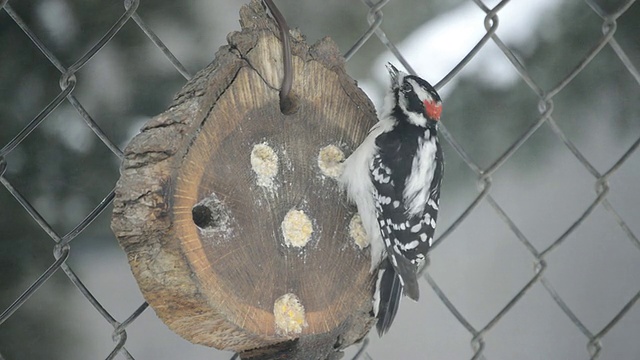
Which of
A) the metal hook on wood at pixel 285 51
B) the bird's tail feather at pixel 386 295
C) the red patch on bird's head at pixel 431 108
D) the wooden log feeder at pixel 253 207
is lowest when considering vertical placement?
the bird's tail feather at pixel 386 295

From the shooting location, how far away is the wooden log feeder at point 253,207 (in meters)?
1.02

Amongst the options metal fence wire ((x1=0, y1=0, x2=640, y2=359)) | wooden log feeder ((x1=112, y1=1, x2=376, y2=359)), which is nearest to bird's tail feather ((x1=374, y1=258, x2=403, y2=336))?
wooden log feeder ((x1=112, y1=1, x2=376, y2=359))

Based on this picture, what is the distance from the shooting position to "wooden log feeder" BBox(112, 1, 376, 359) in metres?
1.02

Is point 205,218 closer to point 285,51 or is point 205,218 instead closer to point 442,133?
point 285,51

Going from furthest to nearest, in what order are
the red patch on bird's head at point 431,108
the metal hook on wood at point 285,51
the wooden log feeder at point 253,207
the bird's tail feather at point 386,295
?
the red patch on bird's head at point 431,108
the bird's tail feather at point 386,295
the metal hook on wood at point 285,51
the wooden log feeder at point 253,207

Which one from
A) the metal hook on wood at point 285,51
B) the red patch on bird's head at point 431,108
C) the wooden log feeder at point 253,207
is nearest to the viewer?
the wooden log feeder at point 253,207

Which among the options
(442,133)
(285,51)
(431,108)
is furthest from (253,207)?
(442,133)

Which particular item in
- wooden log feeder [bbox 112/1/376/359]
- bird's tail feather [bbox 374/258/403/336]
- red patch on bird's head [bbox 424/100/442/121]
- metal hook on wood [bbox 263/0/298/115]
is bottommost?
bird's tail feather [bbox 374/258/403/336]

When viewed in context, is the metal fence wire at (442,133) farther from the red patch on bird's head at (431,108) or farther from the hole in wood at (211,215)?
the hole in wood at (211,215)

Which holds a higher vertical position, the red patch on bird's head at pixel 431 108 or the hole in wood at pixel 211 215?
the red patch on bird's head at pixel 431 108

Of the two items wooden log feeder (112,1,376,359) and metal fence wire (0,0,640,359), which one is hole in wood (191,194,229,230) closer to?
wooden log feeder (112,1,376,359)

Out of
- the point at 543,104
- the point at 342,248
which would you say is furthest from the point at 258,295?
the point at 543,104

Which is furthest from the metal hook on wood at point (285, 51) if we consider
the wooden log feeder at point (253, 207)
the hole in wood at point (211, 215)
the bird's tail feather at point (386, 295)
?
the bird's tail feather at point (386, 295)

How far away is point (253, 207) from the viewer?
3.70ft
